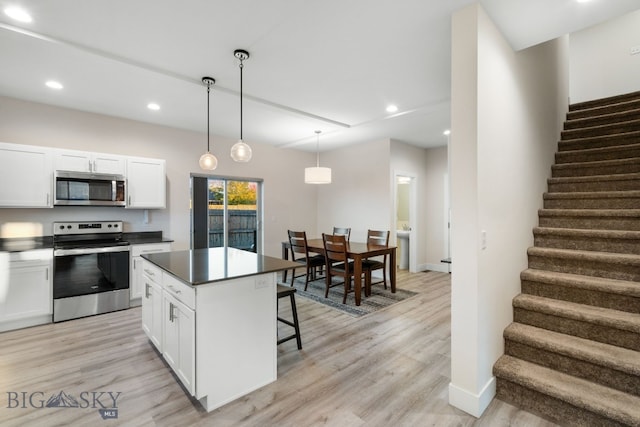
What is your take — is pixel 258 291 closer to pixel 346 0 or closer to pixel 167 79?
pixel 346 0

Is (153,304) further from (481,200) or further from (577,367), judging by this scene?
(577,367)

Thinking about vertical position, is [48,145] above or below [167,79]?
below

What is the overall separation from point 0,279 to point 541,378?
16.4 ft

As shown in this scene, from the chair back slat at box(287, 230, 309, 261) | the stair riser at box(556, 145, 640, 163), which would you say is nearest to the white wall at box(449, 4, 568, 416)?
the stair riser at box(556, 145, 640, 163)

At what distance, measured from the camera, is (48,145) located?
3812 mm

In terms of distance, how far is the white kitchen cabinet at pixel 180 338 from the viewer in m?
1.94

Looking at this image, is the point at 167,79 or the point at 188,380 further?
the point at 167,79

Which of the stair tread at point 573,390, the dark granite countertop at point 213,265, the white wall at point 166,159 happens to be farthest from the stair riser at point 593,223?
the white wall at point 166,159

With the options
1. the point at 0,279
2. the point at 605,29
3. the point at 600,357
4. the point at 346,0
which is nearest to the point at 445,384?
the point at 600,357

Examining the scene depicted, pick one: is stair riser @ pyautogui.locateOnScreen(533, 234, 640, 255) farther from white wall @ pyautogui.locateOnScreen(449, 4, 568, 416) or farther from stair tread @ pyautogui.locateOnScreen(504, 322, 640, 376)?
stair tread @ pyautogui.locateOnScreen(504, 322, 640, 376)

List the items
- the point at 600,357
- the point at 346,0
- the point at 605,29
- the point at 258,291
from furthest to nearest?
the point at 605,29 → the point at 258,291 → the point at 346,0 → the point at 600,357

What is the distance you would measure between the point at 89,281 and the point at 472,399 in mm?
4230

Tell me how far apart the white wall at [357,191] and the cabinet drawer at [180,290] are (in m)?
4.07

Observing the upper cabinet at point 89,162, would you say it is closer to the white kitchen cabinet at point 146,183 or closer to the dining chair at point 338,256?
the white kitchen cabinet at point 146,183
